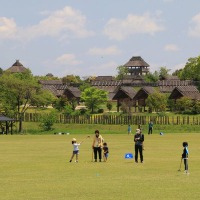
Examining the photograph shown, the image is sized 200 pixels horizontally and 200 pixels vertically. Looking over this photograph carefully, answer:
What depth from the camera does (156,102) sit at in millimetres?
95875

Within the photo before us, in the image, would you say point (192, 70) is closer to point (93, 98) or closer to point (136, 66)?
point (93, 98)

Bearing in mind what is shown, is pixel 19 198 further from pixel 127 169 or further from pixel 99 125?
pixel 99 125

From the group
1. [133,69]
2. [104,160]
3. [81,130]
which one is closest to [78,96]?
[81,130]

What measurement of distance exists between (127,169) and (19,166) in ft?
17.6

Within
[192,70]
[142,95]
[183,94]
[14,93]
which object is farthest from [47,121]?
[192,70]

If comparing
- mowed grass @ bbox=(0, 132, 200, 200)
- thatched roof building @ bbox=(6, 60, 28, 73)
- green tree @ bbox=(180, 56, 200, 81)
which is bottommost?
mowed grass @ bbox=(0, 132, 200, 200)

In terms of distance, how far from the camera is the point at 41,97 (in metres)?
84.8

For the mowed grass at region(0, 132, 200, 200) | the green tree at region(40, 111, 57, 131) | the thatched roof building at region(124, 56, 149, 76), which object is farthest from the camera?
the thatched roof building at region(124, 56, 149, 76)

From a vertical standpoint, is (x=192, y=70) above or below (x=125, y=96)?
above

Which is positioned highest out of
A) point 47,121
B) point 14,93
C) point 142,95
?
point 142,95

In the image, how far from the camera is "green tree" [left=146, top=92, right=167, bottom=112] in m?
95.9

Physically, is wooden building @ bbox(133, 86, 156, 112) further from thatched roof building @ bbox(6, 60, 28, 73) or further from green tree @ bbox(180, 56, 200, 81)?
thatched roof building @ bbox(6, 60, 28, 73)

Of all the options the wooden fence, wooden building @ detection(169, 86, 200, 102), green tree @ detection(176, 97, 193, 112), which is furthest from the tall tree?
wooden building @ detection(169, 86, 200, 102)

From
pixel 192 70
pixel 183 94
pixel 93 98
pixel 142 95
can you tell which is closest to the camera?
pixel 93 98
